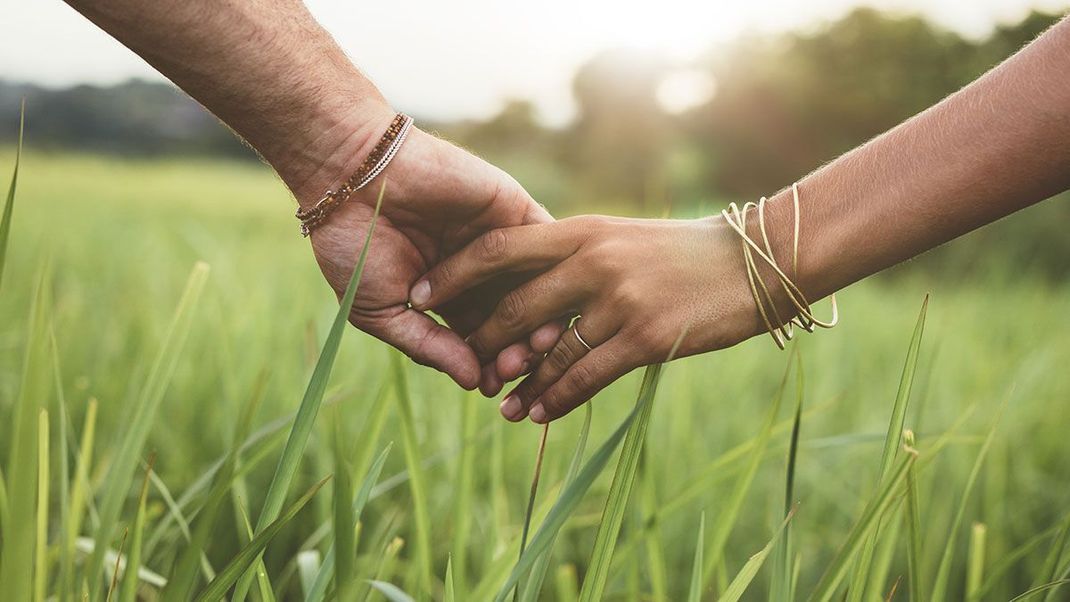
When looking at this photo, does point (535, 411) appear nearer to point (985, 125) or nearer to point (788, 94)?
point (985, 125)

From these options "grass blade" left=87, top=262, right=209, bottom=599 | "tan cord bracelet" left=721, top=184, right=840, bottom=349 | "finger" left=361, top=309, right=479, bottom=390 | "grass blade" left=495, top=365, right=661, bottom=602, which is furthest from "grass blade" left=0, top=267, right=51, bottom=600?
"tan cord bracelet" left=721, top=184, right=840, bottom=349

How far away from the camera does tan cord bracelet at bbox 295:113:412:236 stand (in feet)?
3.32

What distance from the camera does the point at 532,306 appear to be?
1.04m

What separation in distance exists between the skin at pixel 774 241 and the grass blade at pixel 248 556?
1.29 feet

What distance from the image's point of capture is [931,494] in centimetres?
164

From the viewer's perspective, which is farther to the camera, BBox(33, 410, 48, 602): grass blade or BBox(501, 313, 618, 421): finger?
BBox(501, 313, 618, 421): finger

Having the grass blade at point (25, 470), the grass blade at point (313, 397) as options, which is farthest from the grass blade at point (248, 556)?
the grass blade at point (25, 470)

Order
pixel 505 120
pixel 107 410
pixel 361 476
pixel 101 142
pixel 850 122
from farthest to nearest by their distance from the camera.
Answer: pixel 505 120 → pixel 101 142 → pixel 850 122 → pixel 107 410 → pixel 361 476

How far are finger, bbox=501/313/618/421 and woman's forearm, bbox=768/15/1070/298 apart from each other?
23 centimetres

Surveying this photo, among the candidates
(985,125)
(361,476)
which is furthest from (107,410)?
(985,125)

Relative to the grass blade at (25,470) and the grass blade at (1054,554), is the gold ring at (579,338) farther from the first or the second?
the grass blade at (25,470)

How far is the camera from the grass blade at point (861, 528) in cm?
67

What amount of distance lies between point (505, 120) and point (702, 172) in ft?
26.5

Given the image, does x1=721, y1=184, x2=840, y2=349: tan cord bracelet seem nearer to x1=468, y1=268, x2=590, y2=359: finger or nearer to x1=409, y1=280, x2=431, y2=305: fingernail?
x1=468, y1=268, x2=590, y2=359: finger
